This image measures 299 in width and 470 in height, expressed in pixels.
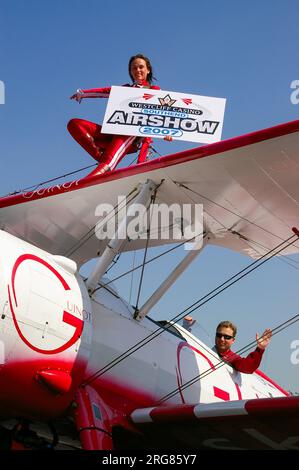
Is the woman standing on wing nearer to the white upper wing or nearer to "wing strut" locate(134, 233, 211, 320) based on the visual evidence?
the white upper wing

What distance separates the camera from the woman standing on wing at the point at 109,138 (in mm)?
7770

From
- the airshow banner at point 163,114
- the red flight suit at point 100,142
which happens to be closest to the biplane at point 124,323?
Answer: the airshow banner at point 163,114

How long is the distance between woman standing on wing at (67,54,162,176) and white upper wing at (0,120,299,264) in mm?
1188

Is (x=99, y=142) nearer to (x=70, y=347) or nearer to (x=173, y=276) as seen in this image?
(x=173, y=276)

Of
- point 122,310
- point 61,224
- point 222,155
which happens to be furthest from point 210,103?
point 122,310

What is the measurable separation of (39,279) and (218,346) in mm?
3673

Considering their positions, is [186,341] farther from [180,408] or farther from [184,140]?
[184,140]

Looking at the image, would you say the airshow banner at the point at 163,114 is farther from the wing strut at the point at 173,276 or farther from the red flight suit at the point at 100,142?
the wing strut at the point at 173,276

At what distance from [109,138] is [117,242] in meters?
2.74

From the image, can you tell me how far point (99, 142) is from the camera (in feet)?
26.1

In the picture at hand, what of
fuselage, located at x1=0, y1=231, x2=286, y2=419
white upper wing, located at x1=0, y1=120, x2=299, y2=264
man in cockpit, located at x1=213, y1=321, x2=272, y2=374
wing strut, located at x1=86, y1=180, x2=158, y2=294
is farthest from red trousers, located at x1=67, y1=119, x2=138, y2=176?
man in cockpit, located at x1=213, y1=321, x2=272, y2=374

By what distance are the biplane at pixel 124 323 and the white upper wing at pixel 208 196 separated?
1 centimetres

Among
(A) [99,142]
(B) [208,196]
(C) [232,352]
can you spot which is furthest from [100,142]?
(C) [232,352]

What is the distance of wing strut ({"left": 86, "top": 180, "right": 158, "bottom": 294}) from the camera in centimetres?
557
